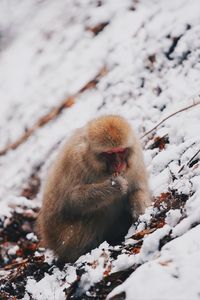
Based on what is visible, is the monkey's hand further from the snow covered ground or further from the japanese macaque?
the snow covered ground

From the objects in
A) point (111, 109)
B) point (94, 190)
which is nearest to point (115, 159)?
point (94, 190)

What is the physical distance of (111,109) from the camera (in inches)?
275

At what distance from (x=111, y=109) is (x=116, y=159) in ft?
9.13

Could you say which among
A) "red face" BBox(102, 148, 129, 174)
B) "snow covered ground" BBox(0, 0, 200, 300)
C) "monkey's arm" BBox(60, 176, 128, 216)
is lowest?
"snow covered ground" BBox(0, 0, 200, 300)

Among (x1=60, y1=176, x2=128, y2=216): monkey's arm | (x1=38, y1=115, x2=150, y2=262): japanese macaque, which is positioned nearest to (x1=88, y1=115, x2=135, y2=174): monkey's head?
(x1=38, y1=115, x2=150, y2=262): japanese macaque

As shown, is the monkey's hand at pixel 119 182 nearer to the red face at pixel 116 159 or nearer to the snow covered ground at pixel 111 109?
the red face at pixel 116 159

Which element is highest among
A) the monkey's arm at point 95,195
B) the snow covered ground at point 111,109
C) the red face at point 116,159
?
the red face at point 116,159

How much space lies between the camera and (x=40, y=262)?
188 inches

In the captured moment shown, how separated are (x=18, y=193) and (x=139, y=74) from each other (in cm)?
229

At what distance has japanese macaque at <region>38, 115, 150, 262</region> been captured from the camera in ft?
14.1

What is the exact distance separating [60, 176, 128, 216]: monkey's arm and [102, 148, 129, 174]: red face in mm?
85

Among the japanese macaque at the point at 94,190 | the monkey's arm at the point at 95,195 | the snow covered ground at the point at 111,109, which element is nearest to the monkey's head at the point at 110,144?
the japanese macaque at the point at 94,190

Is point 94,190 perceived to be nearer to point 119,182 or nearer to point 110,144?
point 119,182

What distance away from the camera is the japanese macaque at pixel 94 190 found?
14.1ft
